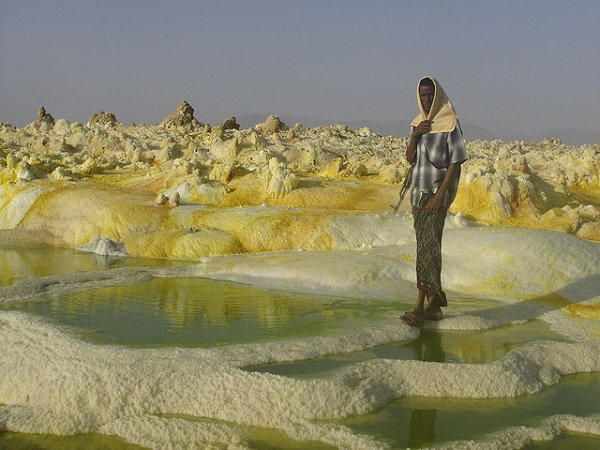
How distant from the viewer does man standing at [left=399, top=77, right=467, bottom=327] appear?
18.3 feet

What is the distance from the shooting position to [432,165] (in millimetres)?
5652

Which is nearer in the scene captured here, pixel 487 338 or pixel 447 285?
pixel 487 338

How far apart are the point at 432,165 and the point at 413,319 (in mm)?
1406

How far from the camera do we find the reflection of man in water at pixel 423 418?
3.75 meters

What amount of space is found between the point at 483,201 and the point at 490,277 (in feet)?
14.3

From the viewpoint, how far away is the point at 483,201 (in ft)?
38.9

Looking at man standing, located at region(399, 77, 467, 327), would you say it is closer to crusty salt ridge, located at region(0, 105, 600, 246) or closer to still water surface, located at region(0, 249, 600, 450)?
still water surface, located at region(0, 249, 600, 450)

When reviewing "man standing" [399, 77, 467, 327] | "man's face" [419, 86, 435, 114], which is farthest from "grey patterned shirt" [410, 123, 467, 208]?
"man's face" [419, 86, 435, 114]

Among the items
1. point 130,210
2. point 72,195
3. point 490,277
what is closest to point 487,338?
point 490,277

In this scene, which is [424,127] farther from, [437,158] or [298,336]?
[298,336]

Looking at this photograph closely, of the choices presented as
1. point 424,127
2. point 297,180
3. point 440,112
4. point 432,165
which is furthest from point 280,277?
point 297,180

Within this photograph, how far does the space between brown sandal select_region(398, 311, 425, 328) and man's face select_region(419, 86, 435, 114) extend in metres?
1.83

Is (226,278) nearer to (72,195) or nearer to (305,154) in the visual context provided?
(72,195)

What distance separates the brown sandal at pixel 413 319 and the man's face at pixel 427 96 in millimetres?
1830
